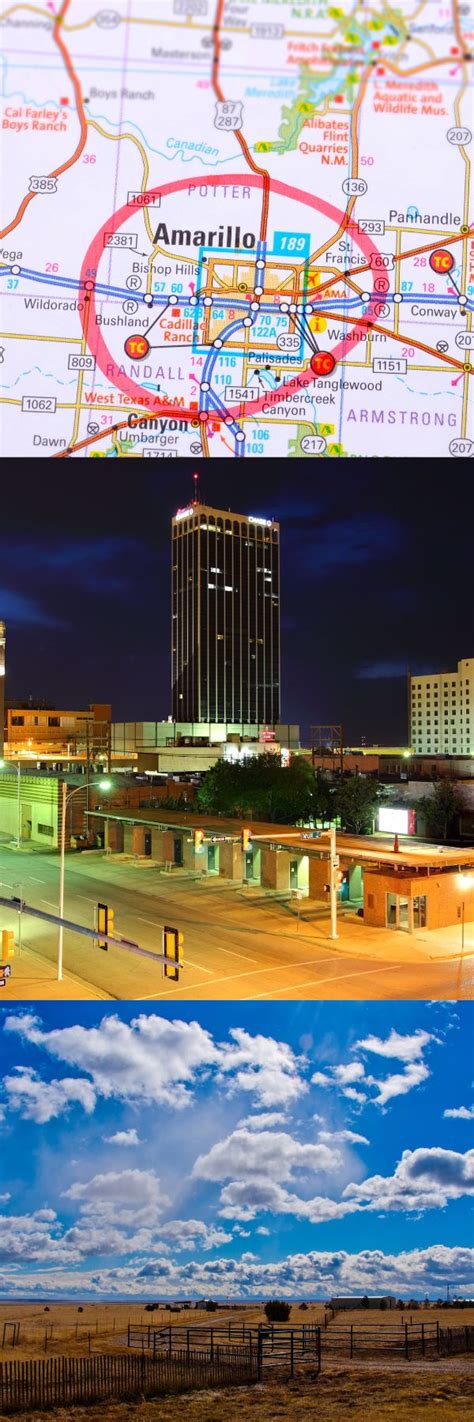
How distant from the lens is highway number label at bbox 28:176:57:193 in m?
5.62

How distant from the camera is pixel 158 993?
9070 millimetres

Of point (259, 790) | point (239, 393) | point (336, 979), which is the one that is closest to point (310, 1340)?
point (336, 979)

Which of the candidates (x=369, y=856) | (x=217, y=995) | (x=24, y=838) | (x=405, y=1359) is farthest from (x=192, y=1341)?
(x=24, y=838)

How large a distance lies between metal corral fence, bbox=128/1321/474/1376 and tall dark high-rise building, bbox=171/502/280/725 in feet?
30.8

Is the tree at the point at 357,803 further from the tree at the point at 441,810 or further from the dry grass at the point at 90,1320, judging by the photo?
the dry grass at the point at 90,1320

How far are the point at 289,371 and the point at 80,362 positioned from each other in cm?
146

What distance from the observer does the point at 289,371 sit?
596 cm

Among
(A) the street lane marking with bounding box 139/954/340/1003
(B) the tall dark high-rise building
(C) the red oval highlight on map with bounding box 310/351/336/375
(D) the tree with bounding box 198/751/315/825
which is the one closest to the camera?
(C) the red oval highlight on map with bounding box 310/351/336/375

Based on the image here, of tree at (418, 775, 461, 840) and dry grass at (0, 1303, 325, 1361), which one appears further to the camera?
tree at (418, 775, 461, 840)

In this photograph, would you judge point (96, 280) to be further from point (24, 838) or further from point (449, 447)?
point (24, 838)

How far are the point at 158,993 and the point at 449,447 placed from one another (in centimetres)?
629

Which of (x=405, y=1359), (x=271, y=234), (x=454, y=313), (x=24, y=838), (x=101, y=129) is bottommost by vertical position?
(x=405, y=1359)

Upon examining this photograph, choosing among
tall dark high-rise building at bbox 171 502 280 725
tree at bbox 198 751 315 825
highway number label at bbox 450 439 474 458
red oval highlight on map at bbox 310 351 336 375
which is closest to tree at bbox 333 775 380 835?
tree at bbox 198 751 315 825

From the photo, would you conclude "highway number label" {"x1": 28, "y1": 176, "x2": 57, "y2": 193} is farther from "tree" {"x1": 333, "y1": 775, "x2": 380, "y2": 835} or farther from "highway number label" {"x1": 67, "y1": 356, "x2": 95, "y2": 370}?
"tree" {"x1": 333, "y1": 775, "x2": 380, "y2": 835}
